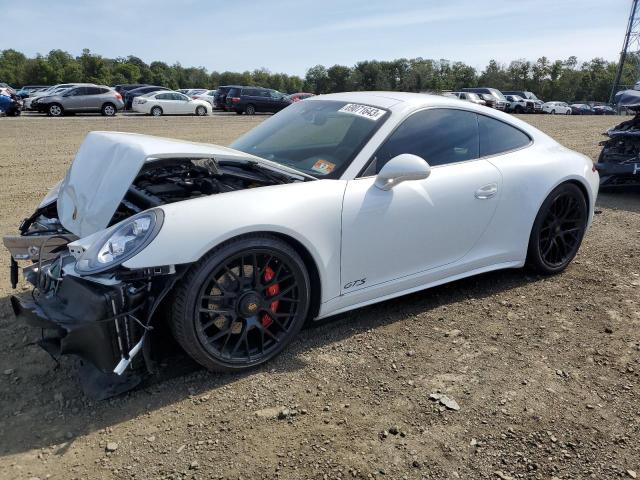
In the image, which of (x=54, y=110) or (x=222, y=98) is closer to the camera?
(x=54, y=110)

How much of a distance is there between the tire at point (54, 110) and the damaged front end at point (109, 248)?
70.6 feet

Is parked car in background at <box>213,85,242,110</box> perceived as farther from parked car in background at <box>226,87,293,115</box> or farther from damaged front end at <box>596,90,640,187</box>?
damaged front end at <box>596,90,640,187</box>

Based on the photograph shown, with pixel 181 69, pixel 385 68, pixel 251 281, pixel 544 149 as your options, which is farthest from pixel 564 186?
pixel 181 69

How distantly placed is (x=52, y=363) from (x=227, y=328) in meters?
1.03

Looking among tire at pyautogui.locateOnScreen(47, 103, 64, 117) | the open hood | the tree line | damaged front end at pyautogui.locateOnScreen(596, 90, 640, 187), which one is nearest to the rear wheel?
tire at pyautogui.locateOnScreen(47, 103, 64, 117)

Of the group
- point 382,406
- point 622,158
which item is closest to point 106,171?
point 382,406

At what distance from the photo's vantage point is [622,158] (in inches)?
291

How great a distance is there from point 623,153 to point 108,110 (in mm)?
21059

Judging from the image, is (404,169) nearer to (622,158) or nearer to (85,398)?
(85,398)

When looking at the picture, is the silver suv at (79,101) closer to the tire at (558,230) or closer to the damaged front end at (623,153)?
the damaged front end at (623,153)

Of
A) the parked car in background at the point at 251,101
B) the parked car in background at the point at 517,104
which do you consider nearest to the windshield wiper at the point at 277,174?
the parked car in background at the point at 251,101

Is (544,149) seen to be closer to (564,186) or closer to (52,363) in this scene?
(564,186)

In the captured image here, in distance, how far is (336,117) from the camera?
3510 mm

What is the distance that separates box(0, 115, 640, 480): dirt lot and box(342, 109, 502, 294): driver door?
1.44ft
